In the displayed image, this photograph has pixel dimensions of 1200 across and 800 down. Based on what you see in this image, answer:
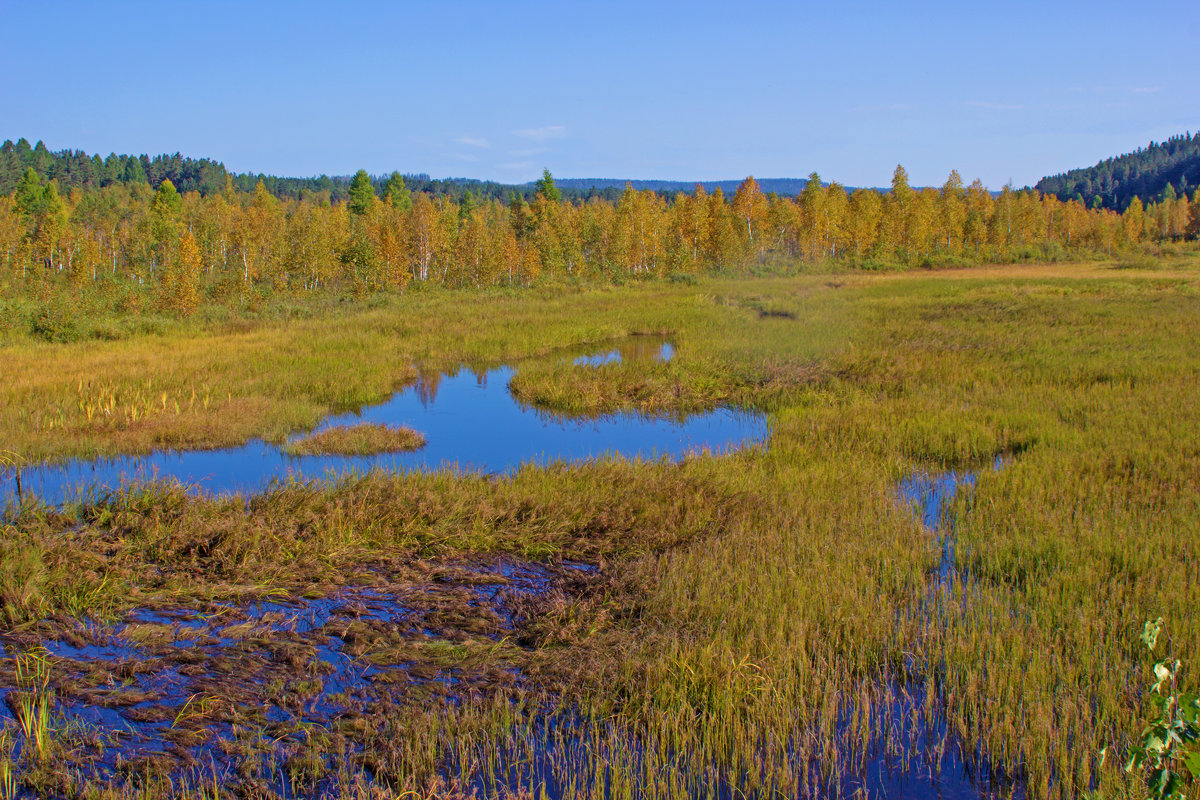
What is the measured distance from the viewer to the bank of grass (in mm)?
4922

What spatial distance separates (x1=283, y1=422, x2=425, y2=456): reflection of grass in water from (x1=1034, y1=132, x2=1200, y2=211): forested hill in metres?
125

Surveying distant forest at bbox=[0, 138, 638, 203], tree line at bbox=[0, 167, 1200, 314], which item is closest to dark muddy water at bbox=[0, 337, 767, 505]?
tree line at bbox=[0, 167, 1200, 314]

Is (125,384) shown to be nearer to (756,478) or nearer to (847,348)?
(756,478)

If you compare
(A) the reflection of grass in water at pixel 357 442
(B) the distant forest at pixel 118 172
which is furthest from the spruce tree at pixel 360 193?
(A) the reflection of grass in water at pixel 357 442

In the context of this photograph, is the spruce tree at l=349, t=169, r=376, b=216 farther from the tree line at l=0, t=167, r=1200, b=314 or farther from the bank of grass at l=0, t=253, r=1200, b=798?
the bank of grass at l=0, t=253, r=1200, b=798

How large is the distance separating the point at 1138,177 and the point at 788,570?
18065cm

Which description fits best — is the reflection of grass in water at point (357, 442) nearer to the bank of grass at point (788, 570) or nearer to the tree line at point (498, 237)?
the bank of grass at point (788, 570)

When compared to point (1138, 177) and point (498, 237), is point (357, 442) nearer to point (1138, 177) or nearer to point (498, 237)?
point (498, 237)

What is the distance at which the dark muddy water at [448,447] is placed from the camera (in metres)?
11.0

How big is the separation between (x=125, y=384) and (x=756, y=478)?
1275 cm

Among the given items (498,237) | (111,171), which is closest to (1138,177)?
(498,237)

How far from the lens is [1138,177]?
497ft

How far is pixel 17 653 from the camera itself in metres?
5.80

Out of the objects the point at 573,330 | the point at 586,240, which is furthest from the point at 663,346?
the point at 586,240
